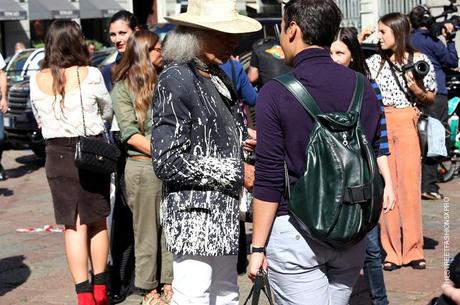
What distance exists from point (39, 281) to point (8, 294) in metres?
0.39

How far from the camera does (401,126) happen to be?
739 centimetres

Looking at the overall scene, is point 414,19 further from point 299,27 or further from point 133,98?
point 299,27

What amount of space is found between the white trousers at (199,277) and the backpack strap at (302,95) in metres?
0.97

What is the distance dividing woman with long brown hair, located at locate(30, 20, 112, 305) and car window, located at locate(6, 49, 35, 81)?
1197 centimetres

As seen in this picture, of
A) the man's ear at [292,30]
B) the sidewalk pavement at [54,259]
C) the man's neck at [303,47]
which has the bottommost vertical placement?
the sidewalk pavement at [54,259]

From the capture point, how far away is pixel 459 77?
41.0 feet

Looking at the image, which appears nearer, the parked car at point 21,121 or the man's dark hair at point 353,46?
the man's dark hair at point 353,46

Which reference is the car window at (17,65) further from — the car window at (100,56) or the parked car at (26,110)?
the car window at (100,56)

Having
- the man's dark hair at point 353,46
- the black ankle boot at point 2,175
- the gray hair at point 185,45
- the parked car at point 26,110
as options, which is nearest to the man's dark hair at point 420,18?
the parked car at point 26,110

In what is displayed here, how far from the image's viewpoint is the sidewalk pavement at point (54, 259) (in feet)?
22.8

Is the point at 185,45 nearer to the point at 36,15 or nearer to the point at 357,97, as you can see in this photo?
the point at 357,97

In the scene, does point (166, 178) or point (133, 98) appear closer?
point (166, 178)

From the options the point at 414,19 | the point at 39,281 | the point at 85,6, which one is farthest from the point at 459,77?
the point at 85,6

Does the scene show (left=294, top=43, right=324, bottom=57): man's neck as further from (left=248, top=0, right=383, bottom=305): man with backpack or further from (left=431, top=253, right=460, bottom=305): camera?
(left=431, top=253, right=460, bottom=305): camera
